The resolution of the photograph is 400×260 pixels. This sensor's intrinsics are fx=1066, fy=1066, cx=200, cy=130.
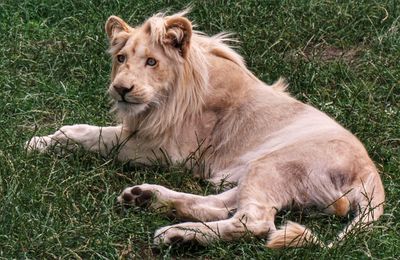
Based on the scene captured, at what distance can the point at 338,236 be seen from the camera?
6078 millimetres

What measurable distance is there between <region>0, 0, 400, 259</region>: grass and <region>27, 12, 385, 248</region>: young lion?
138 mm

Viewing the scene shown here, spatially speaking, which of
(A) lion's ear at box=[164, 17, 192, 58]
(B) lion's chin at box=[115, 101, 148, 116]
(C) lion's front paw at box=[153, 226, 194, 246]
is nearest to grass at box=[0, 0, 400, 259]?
(C) lion's front paw at box=[153, 226, 194, 246]

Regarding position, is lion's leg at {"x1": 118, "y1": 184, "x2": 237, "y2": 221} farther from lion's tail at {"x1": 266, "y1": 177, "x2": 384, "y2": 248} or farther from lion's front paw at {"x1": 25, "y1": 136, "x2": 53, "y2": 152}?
lion's front paw at {"x1": 25, "y1": 136, "x2": 53, "y2": 152}

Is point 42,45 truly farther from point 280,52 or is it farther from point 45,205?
point 45,205

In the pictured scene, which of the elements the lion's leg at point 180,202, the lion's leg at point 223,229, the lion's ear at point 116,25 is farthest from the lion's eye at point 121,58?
the lion's leg at point 223,229

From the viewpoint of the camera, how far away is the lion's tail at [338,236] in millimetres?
5926

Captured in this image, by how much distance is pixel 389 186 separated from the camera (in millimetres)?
7121

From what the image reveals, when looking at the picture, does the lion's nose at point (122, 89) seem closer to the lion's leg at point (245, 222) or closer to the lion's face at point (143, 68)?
the lion's face at point (143, 68)

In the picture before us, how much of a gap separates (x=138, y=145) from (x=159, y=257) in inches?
57.6

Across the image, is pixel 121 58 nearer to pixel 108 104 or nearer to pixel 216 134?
pixel 216 134

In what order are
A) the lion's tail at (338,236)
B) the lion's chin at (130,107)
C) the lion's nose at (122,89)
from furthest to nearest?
the lion's chin at (130,107) < the lion's nose at (122,89) < the lion's tail at (338,236)

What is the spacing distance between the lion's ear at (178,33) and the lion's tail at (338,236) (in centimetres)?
165

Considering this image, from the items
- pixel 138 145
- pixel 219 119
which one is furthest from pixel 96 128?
pixel 219 119

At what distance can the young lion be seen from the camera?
6.52 meters
